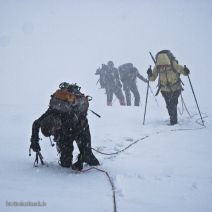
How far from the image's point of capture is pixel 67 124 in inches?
219

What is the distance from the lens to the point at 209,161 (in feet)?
20.2

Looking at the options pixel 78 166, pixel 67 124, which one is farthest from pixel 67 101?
pixel 78 166

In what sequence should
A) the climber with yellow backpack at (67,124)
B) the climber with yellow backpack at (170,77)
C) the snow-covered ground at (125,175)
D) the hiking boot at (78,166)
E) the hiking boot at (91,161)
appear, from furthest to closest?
the climber with yellow backpack at (170,77)
the hiking boot at (91,161)
the hiking boot at (78,166)
the climber with yellow backpack at (67,124)
the snow-covered ground at (125,175)

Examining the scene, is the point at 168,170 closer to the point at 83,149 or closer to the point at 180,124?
the point at 83,149

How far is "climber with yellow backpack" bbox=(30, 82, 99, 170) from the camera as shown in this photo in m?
5.30

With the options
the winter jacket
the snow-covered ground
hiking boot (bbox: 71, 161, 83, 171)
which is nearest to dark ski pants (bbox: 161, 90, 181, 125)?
the winter jacket

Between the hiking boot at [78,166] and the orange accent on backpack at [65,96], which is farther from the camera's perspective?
the hiking boot at [78,166]

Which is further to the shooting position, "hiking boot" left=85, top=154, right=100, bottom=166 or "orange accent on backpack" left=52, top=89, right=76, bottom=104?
"hiking boot" left=85, top=154, right=100, bottom=166

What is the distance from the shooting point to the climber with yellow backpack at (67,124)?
17.4 feet

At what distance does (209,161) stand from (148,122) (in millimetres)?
4389

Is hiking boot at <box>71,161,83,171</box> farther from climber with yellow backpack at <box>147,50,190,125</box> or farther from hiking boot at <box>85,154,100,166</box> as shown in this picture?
climber with yellow backpack at <box>147,50,190,125</box>

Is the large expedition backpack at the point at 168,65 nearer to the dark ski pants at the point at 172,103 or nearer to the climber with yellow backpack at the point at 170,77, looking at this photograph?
the climber with yellow backpack at the point at 170,77

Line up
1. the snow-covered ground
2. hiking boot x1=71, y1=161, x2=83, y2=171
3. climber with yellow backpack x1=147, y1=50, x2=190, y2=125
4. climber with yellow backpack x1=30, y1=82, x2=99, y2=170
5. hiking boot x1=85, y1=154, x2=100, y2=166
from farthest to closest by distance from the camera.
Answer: climber with yellow backpack x1=147, y1=50, x2=190, y2=125 → hiking boot x1=85, y1=154, x2=100, y2=166 → hiking boot x1=71, y1=161, x2=83, y2=171 → climber with yellow backpack x1=30, y1=82, x2=99, y2=170 → the snow-covered ground

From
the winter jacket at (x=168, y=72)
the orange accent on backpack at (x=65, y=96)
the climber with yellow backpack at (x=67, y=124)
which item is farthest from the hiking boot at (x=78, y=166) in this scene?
the winter jacket at (x=168, y=72)
